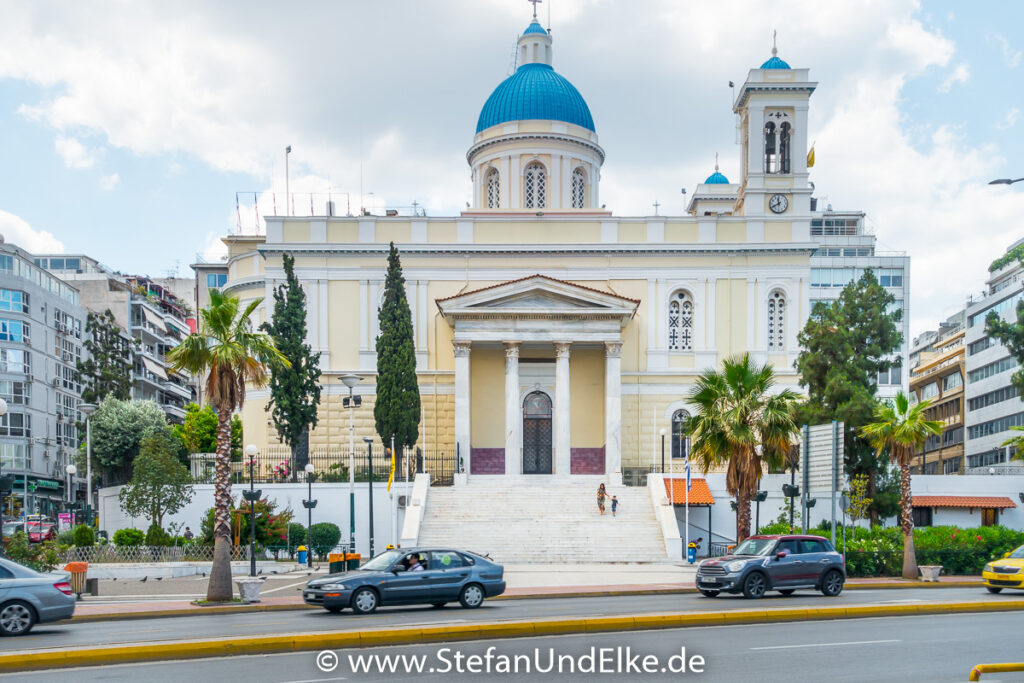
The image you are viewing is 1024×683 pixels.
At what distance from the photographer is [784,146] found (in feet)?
184

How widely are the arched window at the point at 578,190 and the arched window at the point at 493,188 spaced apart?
4.01m

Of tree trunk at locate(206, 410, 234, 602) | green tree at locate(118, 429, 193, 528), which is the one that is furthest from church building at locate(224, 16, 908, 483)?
tree trunk at locate(206, 410, 234, 602)

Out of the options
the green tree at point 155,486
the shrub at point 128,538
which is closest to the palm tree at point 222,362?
the shrub at point 128,538

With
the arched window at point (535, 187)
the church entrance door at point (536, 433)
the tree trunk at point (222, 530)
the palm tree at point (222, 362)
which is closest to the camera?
the tree trunk at point (222, 530)

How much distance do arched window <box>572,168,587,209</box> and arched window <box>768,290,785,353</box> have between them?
37.1 feet

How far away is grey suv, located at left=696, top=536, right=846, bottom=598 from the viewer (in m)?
24.4

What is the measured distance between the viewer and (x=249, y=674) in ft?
47.3

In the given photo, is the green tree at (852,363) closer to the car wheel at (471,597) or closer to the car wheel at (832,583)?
the car wheel at (832,583)

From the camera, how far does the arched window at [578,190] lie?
5953 centimetres

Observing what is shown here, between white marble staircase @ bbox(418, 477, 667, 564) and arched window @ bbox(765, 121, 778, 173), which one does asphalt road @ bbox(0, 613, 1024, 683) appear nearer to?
Answer: white marble staircase @ bbox(418, 477, 667, 564)

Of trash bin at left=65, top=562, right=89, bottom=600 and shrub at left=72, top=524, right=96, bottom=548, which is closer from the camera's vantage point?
trash bin at left=65, top=562, right=89, bottom=600

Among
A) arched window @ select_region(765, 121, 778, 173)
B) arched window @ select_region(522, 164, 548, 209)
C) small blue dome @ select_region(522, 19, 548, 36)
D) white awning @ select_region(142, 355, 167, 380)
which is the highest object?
small blue dome @ select_region(522, 19, 548, 36)

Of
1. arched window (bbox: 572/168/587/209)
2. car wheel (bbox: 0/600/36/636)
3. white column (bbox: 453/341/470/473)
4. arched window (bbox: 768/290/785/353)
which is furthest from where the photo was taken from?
arched window (bbox: 572/168/587/209)

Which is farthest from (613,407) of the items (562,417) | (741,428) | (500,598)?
(500,598)
